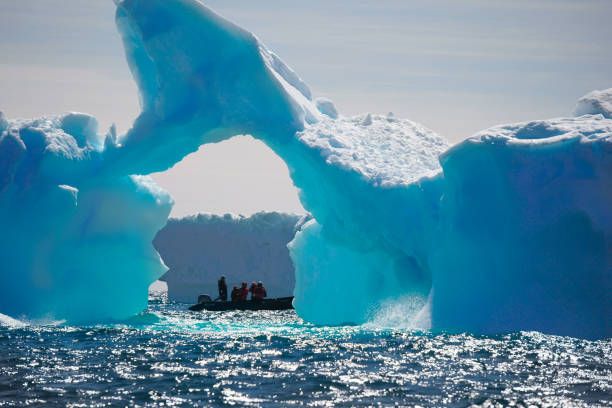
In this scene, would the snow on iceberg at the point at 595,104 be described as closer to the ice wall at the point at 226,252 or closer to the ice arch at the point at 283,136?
the ice arch at the point at 283,136

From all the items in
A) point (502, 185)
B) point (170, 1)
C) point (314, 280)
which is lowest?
point (314, 280)

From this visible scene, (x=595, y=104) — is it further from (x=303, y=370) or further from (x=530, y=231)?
(x=303, y=370)

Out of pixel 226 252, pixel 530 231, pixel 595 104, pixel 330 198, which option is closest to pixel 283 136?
pixel 330 198

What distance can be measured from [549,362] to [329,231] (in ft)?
22.5

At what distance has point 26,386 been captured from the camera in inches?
337

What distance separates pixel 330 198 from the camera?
15539mm

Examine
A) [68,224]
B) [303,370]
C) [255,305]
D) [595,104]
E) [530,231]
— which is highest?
[595,104]

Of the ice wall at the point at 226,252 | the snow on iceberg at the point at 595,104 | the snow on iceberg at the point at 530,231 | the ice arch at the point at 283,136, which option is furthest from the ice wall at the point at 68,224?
the ice wall at the point at 226,252

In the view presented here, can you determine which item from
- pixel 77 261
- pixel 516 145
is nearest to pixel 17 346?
pixel 77 261

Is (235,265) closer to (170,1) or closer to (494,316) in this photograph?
(170,1)

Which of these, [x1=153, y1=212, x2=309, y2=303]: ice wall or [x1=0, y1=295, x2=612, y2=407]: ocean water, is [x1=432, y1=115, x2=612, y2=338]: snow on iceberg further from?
[x1=153, y1=212, x2=309, y2=303]: ice wall

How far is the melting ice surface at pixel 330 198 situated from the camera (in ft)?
40.3

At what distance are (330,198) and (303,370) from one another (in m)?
6.17

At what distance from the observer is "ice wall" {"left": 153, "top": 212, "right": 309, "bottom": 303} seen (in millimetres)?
35281
